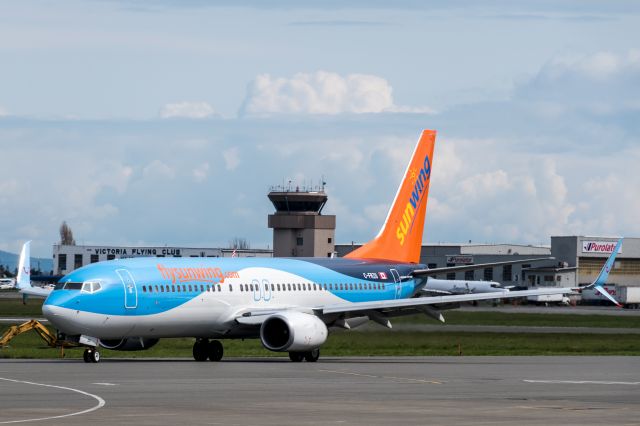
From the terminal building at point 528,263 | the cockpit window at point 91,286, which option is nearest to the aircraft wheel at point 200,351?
the cockpit window at point 91,286

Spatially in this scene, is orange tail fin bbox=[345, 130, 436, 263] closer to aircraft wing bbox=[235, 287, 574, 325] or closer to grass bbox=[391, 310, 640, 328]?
aircraft wing bbox=[235, 287, 574, 325]

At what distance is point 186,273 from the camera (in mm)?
53031

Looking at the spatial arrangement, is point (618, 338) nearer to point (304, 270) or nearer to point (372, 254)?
point (372, 254)

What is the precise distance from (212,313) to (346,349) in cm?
1346

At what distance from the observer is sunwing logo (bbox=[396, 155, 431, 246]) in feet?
213

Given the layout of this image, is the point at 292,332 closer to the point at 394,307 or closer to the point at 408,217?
the point at 394,307

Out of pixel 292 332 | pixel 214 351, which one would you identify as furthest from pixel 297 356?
pixel 214 351

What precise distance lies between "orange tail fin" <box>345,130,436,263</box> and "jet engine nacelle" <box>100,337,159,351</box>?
42.4 ft

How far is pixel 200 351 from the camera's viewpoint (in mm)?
54750

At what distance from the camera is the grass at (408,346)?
6238 cm

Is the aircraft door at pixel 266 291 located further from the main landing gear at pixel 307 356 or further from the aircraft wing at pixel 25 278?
the aircraft wing at pixel 25 278

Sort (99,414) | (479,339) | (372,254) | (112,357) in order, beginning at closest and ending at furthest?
(99,414)
(112,357)
(372,254)
(479,339)

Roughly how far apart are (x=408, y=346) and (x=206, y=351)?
15.8 m

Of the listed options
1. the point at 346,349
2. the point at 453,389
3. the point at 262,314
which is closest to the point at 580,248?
the point at 346,349
